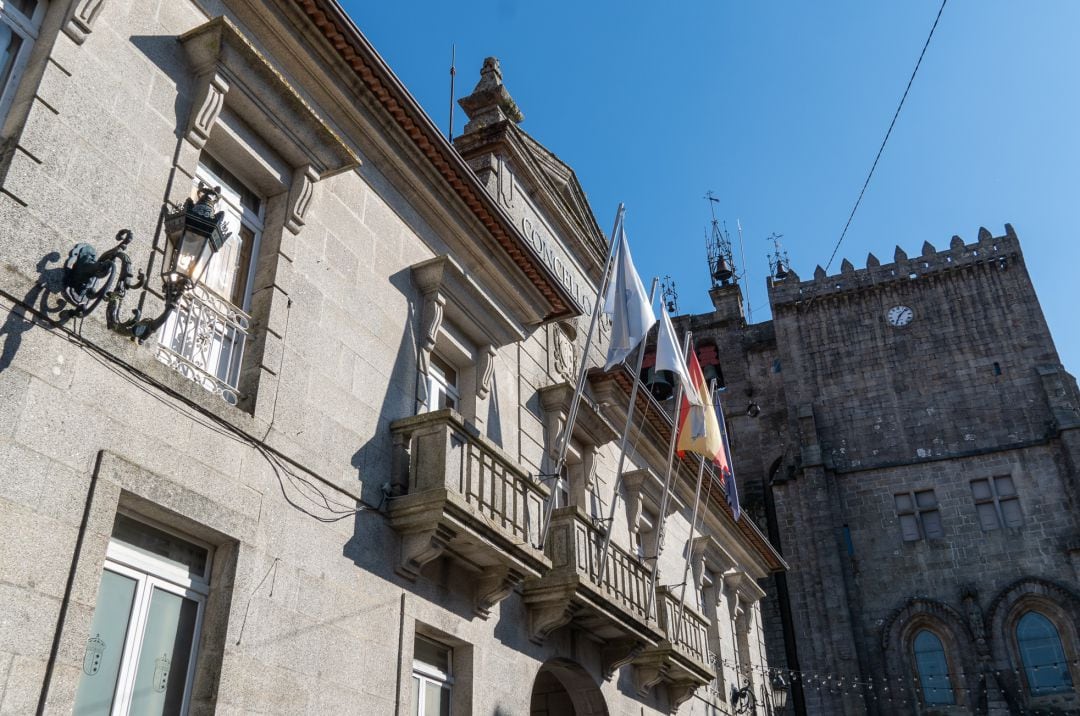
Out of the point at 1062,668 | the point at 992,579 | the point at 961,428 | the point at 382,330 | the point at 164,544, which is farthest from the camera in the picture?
the point at 961,428

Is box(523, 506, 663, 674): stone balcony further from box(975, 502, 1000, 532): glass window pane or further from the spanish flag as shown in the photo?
box(975, 502, 1000, 532): glass window pane

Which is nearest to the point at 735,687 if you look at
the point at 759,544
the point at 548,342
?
the point at 759,544

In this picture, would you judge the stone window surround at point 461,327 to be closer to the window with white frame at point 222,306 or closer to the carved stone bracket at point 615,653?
the window with white frame at point 222,306

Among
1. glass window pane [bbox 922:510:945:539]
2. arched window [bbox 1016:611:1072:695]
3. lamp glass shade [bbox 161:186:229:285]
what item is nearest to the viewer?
lamp glass shade [bbox 161:186:229:285]

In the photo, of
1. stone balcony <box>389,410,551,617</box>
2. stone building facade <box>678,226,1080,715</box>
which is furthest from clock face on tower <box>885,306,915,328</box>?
stone balcony <box>389,410,551,617</box>

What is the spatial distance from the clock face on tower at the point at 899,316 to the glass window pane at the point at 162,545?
1576 inches

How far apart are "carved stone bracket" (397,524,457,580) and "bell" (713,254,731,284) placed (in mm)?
46285

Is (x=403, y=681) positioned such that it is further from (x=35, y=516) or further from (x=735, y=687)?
(x=735, y=687)

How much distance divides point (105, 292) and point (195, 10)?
347cm

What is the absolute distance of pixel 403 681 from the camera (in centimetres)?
944

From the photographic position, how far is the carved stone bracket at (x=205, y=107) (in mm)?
8631

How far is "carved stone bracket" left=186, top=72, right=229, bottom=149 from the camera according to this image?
8631 mm

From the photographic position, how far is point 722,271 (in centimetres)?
5519

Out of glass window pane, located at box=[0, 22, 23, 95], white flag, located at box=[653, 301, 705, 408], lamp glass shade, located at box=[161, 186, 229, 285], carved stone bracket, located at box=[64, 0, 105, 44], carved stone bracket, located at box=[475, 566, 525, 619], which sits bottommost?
carved stone bracket, located at box=[475, 566, 525, 619]
